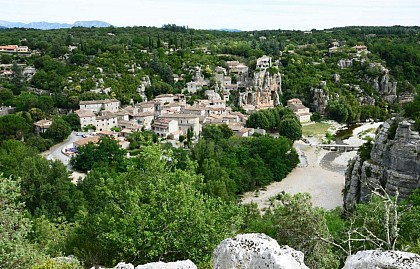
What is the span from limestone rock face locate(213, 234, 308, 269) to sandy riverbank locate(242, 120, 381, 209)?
97.0 ft

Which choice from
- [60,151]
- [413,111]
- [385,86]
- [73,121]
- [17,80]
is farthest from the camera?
[385,86]

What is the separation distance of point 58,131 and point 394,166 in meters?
40.8

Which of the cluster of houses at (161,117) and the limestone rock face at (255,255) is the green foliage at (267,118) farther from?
the limestone rock face at (255,255)

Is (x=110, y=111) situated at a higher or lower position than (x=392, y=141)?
lower

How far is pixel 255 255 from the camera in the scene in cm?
736

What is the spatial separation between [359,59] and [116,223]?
9255 cm

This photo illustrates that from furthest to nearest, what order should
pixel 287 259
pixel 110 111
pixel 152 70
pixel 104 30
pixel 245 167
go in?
pixel 104 30 → pixel 152 70 → pixel 110 111 → pixel 245 167 → pixel 287 259

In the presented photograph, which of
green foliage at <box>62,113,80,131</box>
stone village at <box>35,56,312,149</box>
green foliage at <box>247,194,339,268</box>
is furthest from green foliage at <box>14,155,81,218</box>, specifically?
green foliage at <box>62,113,80,131</box>

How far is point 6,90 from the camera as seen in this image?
66375 millimetres

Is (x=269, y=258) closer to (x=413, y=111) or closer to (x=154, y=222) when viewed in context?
(x=154, y=222)

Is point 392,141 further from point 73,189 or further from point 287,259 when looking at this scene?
point 287,259

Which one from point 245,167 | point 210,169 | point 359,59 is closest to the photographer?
point 210,169

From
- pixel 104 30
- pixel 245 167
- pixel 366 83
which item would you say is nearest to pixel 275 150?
pixel 245 167

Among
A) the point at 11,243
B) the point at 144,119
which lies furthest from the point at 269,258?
the point at 144,119
